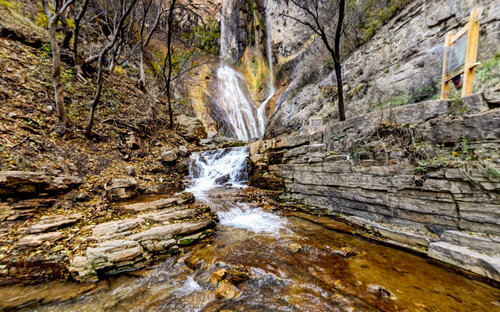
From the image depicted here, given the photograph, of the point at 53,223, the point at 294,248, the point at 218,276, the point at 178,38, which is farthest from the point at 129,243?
the point at 178,38

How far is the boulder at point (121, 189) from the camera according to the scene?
503 centimetres

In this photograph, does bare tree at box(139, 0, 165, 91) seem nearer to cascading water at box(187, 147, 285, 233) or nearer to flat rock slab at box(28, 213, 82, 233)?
cascading water at box(187, 147, 285, 233)

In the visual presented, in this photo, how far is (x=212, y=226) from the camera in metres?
4.54

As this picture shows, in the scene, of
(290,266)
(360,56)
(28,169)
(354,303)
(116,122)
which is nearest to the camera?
(354,303)

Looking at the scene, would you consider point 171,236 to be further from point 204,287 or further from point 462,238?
point 462,238

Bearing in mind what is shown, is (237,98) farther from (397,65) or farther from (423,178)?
(423,178)

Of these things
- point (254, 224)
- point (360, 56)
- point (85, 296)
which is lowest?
point (254, 224)

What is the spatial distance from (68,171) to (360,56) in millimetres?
13775

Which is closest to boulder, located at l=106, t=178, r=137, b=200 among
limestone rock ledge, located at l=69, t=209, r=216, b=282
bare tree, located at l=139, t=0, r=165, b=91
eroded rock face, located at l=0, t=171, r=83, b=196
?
eroded rock face, located at l=0, t=171, r=83, b=196

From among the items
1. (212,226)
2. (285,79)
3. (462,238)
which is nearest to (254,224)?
(212,226)

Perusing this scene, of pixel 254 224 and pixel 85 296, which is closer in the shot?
pixel 85 296

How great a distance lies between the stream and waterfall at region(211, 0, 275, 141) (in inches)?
552

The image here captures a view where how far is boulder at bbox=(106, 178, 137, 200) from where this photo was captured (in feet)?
16.5

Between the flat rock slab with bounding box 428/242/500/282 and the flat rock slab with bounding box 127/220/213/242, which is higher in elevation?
the flat rock slab with bounding box 127/220/213/242
